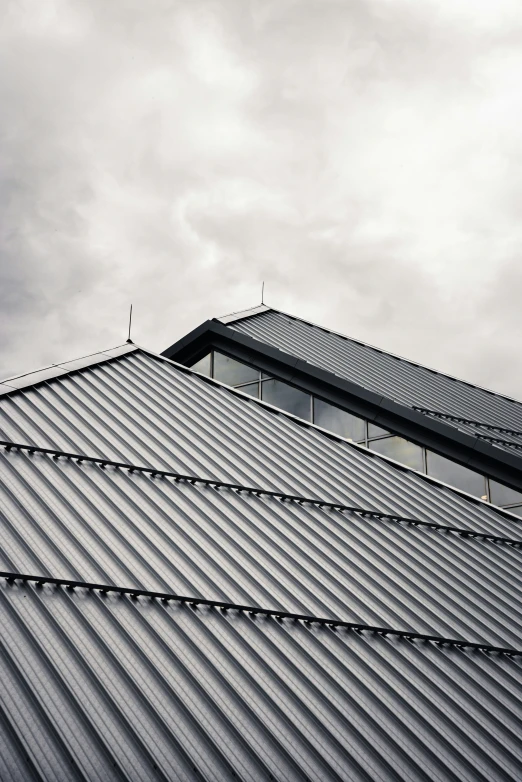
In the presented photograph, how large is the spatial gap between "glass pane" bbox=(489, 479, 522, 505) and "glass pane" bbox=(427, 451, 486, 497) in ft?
0.85

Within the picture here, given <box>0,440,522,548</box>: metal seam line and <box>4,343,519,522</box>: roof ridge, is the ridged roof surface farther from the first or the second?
<box>0,440,522,548</box>: metal seam line

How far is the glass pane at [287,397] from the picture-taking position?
2156 centimetres

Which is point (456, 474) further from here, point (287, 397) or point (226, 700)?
point (226, 700)

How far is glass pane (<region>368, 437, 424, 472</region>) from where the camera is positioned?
774 inches

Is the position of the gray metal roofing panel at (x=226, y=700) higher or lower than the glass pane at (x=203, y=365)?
lower

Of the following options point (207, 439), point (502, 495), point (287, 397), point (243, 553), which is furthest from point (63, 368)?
point (502, 495)

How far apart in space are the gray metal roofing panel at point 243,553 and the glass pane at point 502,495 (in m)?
7.28

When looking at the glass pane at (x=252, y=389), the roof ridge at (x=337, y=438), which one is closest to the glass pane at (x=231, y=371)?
the glass pane at (x=252, y=389)

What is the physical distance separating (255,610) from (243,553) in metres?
1.20

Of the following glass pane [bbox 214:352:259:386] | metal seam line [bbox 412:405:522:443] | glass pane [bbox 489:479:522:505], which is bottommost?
glass pane [bbox 489:479:522:505]

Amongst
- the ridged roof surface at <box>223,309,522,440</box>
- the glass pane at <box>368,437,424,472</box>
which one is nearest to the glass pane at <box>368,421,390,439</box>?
the glass pane at <box>368,437,424,472</box>

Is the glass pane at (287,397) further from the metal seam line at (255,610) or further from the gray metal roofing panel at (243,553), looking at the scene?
the metal seam line at (255,610)

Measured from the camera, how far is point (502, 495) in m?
18.8

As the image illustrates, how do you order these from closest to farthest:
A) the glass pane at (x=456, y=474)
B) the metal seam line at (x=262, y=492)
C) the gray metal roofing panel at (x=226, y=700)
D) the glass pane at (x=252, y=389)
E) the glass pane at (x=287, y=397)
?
the gray metal roofing panel at (x=226, y=700) < the metal seam line at (x=262, y=492) < the glass pane at (x=456, y=474) < the glass pane at (x=287, y=397) < the glass pane at (x=252, y=389)
